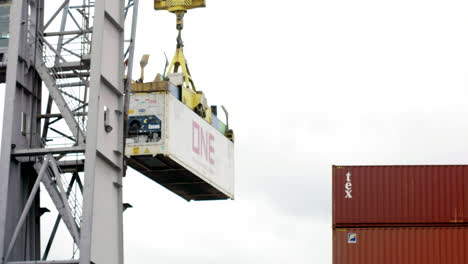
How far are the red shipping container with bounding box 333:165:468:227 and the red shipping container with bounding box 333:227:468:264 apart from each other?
314 millimetres

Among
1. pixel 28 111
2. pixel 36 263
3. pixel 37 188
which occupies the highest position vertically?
pixel 28 111

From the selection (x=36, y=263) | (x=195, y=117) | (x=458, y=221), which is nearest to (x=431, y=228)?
(x=458, y=221)

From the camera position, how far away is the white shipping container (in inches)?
1463

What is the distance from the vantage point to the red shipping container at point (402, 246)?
1225 inches

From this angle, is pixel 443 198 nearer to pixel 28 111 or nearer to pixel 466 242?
pixel 466 242

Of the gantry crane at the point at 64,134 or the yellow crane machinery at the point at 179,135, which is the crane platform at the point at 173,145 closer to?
the yellow crane machinery at the point at 179,135

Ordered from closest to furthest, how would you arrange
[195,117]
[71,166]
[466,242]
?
[71,166] < [466,242] < [195,117]

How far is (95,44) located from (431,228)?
14480 mm

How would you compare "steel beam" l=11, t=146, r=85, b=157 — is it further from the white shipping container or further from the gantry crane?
the white shipping container

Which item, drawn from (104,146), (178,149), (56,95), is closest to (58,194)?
(104,146)

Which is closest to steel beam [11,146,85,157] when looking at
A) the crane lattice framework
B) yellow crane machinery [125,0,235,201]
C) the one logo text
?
the crane lattice framework

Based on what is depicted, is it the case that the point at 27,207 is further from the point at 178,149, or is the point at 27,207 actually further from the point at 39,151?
the point at 178,149

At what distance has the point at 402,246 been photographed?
1240 inches

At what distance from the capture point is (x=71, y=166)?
2069 cm
